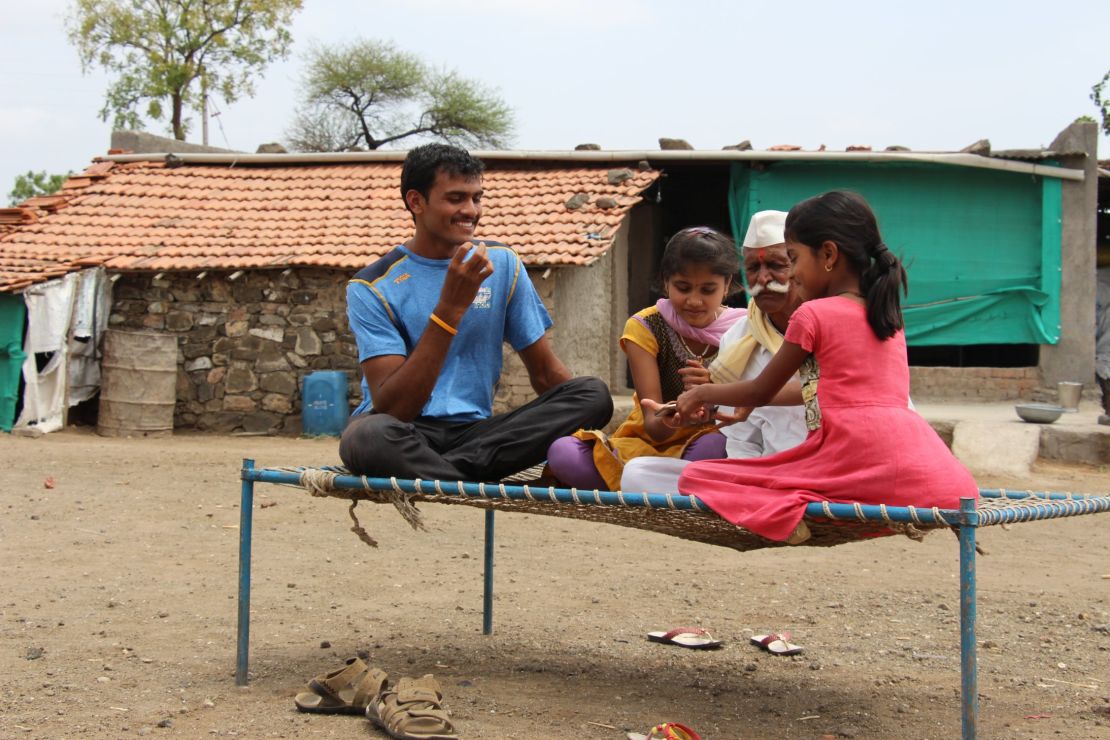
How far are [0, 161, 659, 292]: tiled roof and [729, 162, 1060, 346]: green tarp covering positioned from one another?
Result: 1.70 metres

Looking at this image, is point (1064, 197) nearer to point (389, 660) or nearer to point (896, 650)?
point (896, 650)

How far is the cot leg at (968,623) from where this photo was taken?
274 centimetres

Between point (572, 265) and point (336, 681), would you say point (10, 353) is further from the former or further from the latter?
point (336, 681)

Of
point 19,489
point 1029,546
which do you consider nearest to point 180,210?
point 19,489

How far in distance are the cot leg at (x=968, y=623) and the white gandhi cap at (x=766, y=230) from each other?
3.50 ft

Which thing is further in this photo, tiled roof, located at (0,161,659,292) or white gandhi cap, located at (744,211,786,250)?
tiled roof, located at (0,161,659,292)

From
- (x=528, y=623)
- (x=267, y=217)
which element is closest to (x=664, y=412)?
(x=528, y=623)

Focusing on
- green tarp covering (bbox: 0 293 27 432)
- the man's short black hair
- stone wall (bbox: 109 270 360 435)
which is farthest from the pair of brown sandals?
green tarp covering (bbox: 0 293 27 432)

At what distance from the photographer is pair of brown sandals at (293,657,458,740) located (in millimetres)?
3113

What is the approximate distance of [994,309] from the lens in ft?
42.7

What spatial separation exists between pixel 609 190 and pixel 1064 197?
495 centimetres

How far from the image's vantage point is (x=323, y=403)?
482 inches

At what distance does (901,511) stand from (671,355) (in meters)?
1.25

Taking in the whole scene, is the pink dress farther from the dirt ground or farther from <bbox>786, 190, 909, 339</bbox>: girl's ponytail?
the dirt ground
